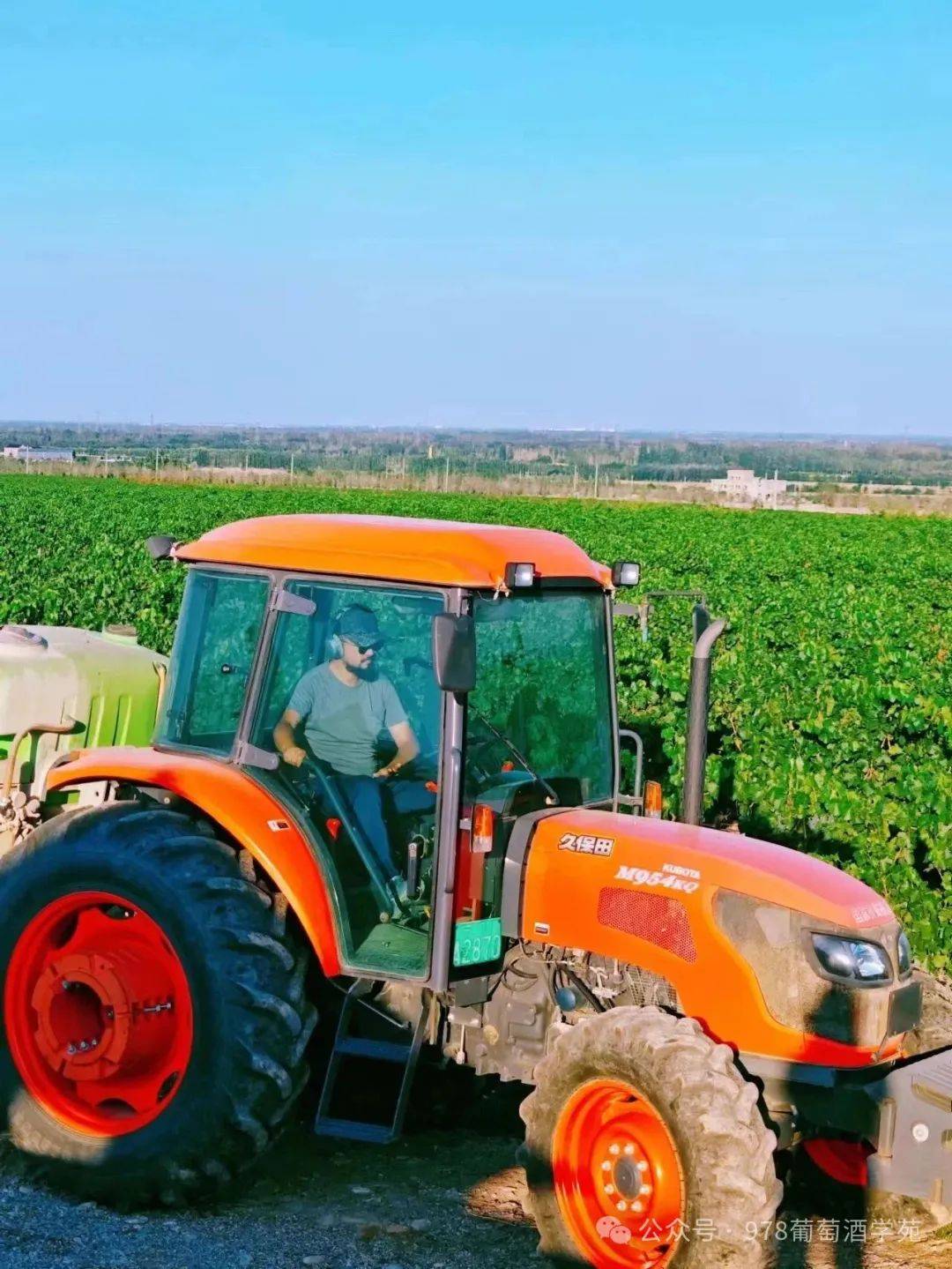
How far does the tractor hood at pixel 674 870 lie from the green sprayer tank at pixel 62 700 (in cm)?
253

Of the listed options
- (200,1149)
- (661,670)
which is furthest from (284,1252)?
(661,670)

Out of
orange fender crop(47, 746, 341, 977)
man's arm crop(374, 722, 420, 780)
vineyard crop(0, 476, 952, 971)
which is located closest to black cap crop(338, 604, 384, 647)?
man's arm crop(374, 722, 420, 780)

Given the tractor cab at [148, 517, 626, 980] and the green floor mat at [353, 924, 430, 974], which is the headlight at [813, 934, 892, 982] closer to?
the tractor cab at [148, 517, 626, 980]

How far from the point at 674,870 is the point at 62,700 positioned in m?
3.17

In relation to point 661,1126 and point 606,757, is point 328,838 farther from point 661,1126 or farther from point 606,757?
point 661,1126

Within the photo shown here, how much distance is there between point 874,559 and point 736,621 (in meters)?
17.0

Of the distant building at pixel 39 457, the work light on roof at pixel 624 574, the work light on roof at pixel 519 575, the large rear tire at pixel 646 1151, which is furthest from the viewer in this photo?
the distant building at pixel 39 457

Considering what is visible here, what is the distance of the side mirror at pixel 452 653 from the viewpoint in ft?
14.6

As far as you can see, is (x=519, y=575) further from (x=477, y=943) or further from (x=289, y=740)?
(x=477, y=943)

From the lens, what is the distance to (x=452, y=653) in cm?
444

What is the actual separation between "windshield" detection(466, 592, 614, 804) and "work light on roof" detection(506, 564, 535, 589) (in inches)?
4.4

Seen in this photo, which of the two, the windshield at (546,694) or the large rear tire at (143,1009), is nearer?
the large rear tire at (143,1009)

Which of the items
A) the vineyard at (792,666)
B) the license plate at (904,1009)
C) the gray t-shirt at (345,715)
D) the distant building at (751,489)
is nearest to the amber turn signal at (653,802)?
the gray t-shirt at (345,715)

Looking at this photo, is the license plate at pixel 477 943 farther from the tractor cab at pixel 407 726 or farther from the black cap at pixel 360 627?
the black cap at pixel 360 627
